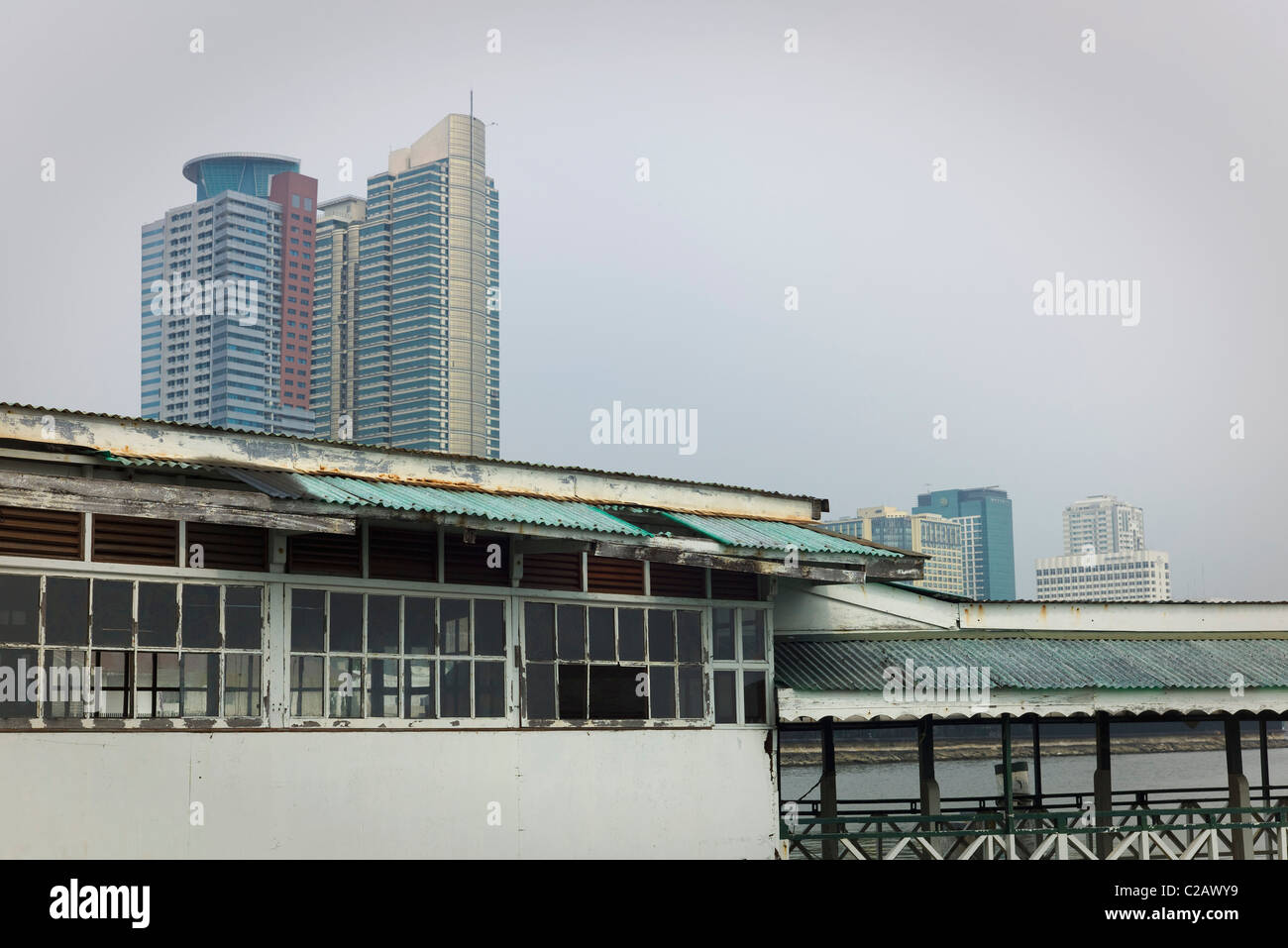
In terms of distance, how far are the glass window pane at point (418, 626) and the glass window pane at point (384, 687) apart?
0.30 metres

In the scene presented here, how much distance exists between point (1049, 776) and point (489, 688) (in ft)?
350

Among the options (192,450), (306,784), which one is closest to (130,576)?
(192,450)

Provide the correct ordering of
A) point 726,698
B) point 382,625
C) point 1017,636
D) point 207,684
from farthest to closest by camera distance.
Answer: point 1017,636
point 726,698
point 382,625
point 207,684

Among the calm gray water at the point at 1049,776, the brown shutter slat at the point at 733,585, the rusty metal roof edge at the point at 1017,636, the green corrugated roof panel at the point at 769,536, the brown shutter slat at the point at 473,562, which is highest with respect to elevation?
the green corrugated roof panel at the point at 769,536

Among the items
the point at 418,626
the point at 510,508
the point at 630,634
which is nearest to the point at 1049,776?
the point at 630,634

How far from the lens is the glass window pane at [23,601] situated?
47.7 feet

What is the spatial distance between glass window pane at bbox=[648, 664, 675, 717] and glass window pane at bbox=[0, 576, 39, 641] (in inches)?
326

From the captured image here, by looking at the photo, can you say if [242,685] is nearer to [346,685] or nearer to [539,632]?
[346,685]

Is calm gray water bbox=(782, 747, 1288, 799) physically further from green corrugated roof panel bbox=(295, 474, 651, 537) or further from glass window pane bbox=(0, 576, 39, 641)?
glass window pane bbox=(0, 576, 39, 641)

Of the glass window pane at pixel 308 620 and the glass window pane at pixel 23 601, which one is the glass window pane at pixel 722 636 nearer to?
the glass window pane at pixel 308 620

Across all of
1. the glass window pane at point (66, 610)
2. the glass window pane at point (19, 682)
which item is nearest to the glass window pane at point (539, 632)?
Answer: the glass window pane at point (66, 610)

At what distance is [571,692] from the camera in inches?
739

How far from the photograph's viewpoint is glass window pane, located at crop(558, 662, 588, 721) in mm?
18719
